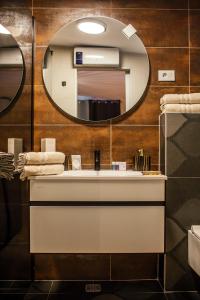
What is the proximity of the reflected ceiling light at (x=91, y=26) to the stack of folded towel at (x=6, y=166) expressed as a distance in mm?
1189

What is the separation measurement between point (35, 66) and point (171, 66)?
1044 millimetres

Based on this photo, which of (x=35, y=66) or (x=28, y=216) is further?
(x=35, y=66)

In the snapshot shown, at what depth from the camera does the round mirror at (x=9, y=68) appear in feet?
5.13

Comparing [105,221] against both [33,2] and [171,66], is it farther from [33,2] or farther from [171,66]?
[33,2]

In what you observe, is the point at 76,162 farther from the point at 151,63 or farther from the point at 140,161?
the point at 151,63

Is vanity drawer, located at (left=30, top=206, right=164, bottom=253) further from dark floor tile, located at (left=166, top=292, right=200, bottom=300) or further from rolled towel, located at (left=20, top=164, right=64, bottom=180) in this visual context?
dark floor tile, located at (left=166, top=292, right=200, bottom=300)

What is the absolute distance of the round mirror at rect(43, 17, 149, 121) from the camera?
79.0 inches

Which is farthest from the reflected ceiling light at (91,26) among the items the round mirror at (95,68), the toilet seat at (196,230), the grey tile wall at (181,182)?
the toilet seat at (196,230)

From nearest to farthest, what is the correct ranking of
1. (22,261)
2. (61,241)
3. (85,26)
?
(61,241) < (22,261) < (85,26)

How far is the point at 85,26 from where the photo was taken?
79.3 inches

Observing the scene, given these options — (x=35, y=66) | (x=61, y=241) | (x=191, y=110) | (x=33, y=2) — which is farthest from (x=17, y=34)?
(x=61, y=241)

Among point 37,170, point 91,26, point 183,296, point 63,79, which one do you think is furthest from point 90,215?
point 91,26

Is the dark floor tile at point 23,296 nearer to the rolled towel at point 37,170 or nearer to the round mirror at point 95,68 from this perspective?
the rolled towel at point 37,170

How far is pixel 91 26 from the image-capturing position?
201cm
